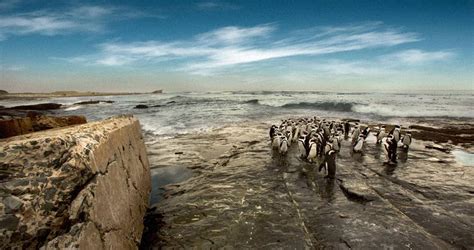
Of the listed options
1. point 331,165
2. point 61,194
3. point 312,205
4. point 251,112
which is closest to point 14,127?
point 61,194

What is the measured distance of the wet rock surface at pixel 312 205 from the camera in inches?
203

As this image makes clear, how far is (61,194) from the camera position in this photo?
301 centimetres

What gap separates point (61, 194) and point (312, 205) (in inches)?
207

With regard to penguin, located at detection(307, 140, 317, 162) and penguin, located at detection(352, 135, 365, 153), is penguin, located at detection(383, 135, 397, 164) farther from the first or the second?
penguin, located at detection(307, 140, 317, 162)

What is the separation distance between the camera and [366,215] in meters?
6.08

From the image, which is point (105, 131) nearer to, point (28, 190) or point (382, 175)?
point (28, 190)

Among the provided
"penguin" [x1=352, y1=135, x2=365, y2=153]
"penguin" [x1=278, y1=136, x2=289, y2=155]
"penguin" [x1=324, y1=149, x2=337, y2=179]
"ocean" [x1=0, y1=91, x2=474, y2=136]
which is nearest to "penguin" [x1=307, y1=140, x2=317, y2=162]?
"penguin" [x1=278, y1=136, x2=289, y2=155]

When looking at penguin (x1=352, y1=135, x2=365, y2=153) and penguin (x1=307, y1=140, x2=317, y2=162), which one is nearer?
penguin (x1=307, y1=140, x2=317, y2=162)

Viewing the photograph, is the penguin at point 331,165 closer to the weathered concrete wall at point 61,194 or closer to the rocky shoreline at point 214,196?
the rocky shoreline at point 214,196

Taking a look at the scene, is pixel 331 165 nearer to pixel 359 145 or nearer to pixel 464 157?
pixel 359 145

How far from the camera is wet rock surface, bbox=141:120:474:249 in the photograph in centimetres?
515

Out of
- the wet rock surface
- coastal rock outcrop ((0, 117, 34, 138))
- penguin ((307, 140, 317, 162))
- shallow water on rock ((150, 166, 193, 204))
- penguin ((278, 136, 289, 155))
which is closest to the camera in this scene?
coastal rock outcrop ((0, 117, 34, 138))

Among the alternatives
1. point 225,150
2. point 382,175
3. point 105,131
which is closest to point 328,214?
point 382,175

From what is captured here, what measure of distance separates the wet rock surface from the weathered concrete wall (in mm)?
1698
